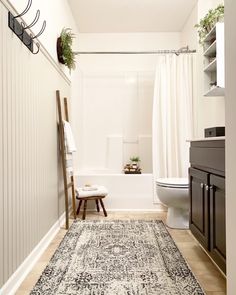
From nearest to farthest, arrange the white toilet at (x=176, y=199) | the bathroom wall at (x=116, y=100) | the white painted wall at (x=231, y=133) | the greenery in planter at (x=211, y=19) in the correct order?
1. the white painted wall at (x=231, y=133)
2. the greenery in planter at (x=211, y=19)
3. the white toilet at (x=176, y=199)
4. the bathroom wall at (x=116, y=100)

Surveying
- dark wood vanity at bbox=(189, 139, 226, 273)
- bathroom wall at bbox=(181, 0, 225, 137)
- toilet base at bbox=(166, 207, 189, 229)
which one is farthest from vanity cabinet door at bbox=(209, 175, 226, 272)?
bathroom wall at bbox=(181, 0, 225, 137)

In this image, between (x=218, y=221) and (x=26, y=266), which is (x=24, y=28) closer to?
(x=26, y=266)

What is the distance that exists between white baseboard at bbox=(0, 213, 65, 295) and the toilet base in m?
1.13

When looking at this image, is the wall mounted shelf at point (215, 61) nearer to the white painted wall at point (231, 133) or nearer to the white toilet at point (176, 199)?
the white toilet at point (176, 199)

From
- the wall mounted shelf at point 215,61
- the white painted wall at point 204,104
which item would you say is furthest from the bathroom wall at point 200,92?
the wall mounted shelf at point 215,61

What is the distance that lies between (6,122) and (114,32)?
3.21 m

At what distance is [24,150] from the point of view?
6.12 ft

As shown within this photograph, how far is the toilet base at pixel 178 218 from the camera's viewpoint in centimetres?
286

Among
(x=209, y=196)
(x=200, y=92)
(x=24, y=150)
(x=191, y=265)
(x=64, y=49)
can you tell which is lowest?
(x=191, y=265)

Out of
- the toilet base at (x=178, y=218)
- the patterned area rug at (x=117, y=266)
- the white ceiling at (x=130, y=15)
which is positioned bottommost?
the patterned area rug at (x=117, y=266)

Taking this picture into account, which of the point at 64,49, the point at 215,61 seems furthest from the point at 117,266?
the point at 64,49

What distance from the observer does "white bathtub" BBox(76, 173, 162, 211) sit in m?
3.75

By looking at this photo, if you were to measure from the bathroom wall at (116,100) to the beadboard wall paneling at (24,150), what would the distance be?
1.72m

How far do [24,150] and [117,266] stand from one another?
0.97 meters
